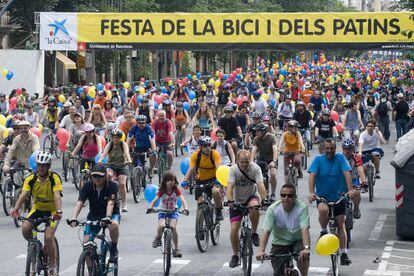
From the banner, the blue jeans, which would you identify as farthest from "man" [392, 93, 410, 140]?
the banner

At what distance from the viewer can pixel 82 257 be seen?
12312 millimetres

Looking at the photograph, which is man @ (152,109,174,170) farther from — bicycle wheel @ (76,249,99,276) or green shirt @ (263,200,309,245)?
green shirt @ (263,200,309,245)

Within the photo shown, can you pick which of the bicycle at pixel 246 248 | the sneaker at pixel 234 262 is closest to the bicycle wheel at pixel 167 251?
the sneaker at pixel 234 262

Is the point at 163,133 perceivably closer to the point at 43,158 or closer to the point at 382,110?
the point at 43,158

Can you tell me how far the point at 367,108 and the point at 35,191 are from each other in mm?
27398

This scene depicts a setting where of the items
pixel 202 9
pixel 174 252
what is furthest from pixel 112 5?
pixel 174 252

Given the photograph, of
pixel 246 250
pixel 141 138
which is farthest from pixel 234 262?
pixel 141 138

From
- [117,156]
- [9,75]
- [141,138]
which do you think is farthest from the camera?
[9,75]

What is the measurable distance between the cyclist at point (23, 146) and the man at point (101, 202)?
558 cm

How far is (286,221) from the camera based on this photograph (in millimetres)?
11391

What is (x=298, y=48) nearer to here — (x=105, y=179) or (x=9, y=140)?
(x=9, y=140)

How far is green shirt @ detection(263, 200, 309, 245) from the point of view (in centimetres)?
1136

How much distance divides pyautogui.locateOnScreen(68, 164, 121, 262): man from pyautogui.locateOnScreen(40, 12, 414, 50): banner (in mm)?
28438

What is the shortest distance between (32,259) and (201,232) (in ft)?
13.3
